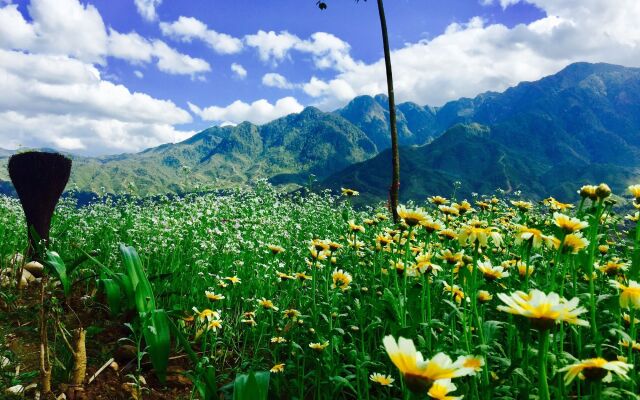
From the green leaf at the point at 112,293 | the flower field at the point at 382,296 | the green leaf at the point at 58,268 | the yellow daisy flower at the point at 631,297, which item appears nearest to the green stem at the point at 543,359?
the flower field at the point at 382,296

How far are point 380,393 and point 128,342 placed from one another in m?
2.27

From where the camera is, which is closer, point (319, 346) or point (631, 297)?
point (631, 297)

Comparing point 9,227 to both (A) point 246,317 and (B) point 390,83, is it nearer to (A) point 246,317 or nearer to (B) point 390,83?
(A) point 246,317

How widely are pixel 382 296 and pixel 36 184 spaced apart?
4755 mm

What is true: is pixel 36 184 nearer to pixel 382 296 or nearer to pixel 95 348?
pixel 95 348

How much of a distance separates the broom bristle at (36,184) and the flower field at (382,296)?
0.50 m

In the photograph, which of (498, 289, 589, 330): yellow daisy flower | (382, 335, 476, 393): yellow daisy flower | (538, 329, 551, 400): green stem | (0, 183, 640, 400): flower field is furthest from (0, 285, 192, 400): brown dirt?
(498, 289, 589, 330): yellow daisy flower

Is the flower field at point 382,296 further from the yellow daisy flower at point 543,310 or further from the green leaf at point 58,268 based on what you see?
the green leaf at point 58,268

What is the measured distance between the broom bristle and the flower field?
50 centimetres

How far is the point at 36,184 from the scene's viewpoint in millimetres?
5812

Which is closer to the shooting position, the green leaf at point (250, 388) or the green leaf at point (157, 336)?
the green leaf at point (250, 388)

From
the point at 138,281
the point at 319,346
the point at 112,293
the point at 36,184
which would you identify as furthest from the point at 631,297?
the point at 36,184

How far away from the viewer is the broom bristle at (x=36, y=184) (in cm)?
582

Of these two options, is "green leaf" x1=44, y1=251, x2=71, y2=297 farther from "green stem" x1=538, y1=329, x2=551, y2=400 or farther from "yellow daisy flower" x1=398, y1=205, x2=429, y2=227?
"green stem" x1=538, y1=329, x2=551, y2=400
